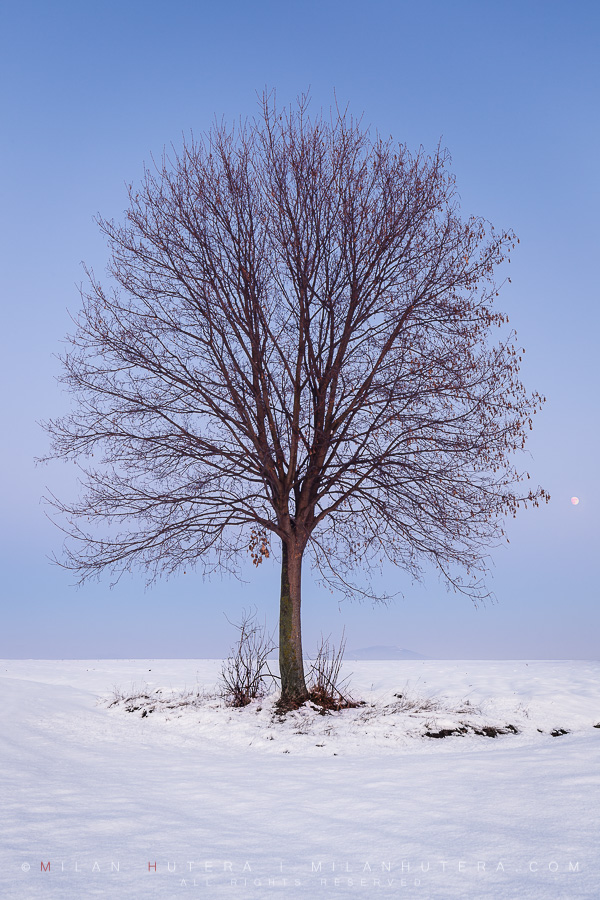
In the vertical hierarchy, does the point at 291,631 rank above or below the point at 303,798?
above

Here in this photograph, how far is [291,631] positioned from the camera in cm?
1092

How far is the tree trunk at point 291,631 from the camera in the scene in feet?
35.1

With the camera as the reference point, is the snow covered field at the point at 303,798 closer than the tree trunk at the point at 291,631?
Yes

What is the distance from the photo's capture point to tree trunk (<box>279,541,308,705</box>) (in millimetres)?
10688

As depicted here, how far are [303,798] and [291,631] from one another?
498cm

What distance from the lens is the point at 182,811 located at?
5543mm

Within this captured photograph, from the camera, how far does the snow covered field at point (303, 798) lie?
13.0 ft

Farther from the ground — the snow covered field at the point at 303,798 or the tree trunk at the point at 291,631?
the tree trunk at the point at 291,631

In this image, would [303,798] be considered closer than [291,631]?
Yes

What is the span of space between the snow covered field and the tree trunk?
19.7 inches

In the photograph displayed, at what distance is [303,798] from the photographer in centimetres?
594

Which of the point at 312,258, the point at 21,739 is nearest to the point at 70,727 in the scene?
the point at 21,739

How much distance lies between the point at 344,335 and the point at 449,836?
7.94 m

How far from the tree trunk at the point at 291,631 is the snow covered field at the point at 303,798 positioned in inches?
19.7
